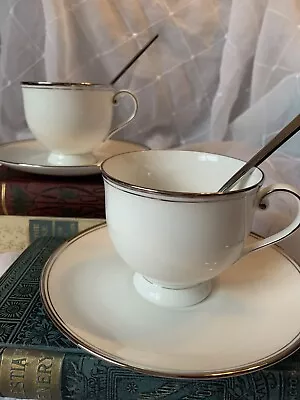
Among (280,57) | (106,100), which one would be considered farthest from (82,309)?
(280,57)

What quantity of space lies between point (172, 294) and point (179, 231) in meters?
0.07

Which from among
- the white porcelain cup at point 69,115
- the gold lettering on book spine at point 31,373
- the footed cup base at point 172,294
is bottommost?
the gold lettering on book spine at point 31,373

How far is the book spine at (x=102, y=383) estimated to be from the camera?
35 cm

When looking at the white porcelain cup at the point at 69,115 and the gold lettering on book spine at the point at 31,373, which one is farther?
the white porcelain cup at the point at 69,115

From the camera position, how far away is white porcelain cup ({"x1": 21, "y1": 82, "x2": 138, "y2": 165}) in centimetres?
57

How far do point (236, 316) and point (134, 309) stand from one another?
74mm

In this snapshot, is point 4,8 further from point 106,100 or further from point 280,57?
point 280,57

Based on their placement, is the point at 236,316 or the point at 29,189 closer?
the point at 236,316

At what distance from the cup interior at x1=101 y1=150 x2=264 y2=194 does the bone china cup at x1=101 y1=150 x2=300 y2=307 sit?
15 millimetres

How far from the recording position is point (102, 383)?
1.16 ft

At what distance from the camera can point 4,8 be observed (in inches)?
28.3

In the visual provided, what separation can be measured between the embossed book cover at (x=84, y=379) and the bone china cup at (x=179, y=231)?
0.07m

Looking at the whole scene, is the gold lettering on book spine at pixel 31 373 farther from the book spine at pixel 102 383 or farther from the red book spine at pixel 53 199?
the red book spine at pixel 53 199

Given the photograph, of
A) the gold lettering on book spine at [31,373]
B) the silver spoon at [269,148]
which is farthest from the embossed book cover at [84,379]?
the silver spoon at [269,148]
